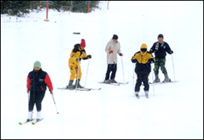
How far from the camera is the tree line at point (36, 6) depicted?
25.1 metres

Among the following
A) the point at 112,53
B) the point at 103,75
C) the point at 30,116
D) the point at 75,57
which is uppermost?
the point at 112,53

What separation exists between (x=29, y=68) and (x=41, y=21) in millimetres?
9988

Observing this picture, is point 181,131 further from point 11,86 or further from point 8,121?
point 11,86

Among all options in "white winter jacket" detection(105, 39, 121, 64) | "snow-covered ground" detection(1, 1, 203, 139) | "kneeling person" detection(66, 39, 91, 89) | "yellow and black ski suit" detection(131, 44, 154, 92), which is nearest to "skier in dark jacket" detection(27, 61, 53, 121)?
"snow-covered ground" detection(1, 1, 203, 139)

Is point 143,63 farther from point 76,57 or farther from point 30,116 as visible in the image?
point 30,116

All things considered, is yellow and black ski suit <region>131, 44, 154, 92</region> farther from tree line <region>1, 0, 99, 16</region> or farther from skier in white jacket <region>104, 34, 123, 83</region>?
tree line <region>1, 0, 99, 16</region>

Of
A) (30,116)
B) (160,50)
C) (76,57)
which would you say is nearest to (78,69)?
(76,57)

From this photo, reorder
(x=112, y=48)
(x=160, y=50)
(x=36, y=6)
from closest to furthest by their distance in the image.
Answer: (x=160, y=50) → (x=112, y=48) → (x=36, y=6)

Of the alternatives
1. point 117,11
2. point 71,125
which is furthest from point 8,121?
point 117,11

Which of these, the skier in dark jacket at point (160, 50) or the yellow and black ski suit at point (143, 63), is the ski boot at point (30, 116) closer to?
the yellow and black ski suit at point (143, 63)

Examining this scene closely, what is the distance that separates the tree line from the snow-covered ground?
77 centimetres

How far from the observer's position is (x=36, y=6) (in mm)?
29406

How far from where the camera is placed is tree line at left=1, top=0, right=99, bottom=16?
2506 centimetres

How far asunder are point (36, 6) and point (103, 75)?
56.2ft
